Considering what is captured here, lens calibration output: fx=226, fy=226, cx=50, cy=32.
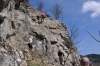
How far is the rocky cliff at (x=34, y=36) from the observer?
683 inches

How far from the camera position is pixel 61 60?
78.7 ft

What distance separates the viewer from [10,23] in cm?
1845

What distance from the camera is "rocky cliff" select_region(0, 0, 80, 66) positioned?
1736 centimetres

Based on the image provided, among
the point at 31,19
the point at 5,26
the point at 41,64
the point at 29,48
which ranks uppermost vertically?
the point at 31,19

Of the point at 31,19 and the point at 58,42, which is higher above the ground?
the point at 31,19

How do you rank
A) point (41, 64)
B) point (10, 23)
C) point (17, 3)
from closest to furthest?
1. point (41, 64)
2. point (10, 23)
3. point (17, 3)

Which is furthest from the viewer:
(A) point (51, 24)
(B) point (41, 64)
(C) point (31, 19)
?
(A) point (51, 24)

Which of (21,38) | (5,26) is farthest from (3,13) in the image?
(21,38)

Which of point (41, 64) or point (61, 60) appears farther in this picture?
point (61, 60)

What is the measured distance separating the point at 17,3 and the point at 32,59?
6.45m

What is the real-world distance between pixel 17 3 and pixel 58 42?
6.32 metres

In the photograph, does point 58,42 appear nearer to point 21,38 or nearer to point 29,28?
point 29,28

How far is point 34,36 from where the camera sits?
2147 centimetres

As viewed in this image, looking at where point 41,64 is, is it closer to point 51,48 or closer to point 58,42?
point 51,48
